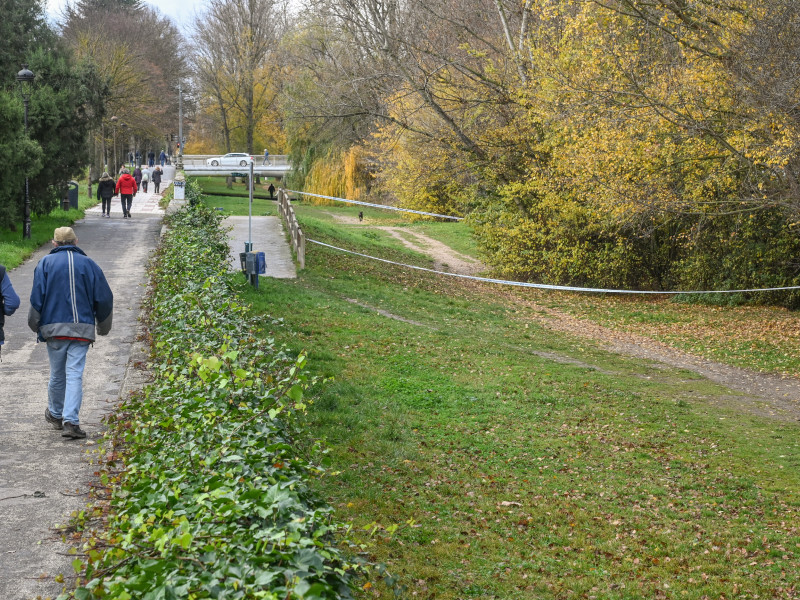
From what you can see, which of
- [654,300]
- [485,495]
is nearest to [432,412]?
[485,495]

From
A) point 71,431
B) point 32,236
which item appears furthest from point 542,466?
point 32,236

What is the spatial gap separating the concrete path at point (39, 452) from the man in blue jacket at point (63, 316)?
353 millimetres

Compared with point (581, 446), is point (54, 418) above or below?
above

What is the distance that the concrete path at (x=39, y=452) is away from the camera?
496cm

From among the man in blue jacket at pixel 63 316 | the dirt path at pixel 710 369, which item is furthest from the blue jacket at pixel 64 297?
the dirt path at pixel 710 369

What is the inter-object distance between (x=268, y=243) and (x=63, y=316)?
62.1ft

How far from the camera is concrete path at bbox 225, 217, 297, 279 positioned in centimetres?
2197

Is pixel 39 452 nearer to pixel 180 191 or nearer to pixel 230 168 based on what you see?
pixel 180 191

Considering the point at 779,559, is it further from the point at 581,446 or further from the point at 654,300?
the point at 654,300

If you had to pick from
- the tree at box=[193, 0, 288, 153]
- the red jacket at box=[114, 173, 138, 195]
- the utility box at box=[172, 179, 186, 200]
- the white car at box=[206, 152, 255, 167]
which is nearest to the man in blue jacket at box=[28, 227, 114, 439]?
the red jacket at box=[114, 173, 138, 195]

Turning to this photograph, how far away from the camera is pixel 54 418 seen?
24.9ft

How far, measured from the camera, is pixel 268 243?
86.5ft

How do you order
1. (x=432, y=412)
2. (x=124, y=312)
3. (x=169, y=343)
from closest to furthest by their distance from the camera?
(x=169, y=343) < (x=432, y=412) < (x=124, y=312)

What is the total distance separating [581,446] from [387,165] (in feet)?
107
